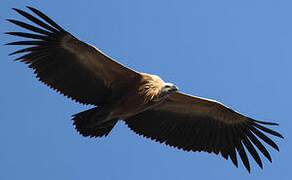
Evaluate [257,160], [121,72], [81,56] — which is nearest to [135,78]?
[121,72]

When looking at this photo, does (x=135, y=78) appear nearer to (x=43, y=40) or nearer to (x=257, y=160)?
(x=43, y=40)

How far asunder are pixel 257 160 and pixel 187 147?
148 cm

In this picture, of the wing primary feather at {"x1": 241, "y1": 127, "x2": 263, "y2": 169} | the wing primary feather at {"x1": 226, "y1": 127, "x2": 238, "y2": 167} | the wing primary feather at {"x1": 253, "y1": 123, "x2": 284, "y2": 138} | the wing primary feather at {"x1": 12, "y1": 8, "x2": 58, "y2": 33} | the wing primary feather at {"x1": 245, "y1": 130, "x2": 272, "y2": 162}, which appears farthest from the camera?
the wing primary feather at {"x1": 226, "y1": 127, "x2": 238, "y2": 167}

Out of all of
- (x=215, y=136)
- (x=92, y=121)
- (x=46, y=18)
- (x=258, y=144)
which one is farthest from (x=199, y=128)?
(x=46, y=18)

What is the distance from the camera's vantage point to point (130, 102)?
11.7 m

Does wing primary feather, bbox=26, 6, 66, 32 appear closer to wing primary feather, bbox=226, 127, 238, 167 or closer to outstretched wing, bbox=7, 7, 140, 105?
outstretched wing, bbox=7, 7, 140, 105

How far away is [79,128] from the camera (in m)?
11.7

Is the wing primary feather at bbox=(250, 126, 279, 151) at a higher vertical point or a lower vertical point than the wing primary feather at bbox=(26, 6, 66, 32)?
lower

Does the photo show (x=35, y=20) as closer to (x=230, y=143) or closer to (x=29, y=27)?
(x=29, y=27)

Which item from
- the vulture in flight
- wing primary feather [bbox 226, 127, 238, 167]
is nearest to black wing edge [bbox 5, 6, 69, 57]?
the vulture in flight

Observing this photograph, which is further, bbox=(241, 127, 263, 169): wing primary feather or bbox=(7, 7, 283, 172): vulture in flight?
bbox=(241, 127, 263, 169): wing primary feather

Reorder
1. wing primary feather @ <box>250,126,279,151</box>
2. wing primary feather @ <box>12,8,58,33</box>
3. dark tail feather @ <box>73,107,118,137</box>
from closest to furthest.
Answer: wing primary feather @ <box>12,8,58,33</box>, dark tail feather @ <box>73,107,118,137</box>, wing primary feather @ <box>250,126,279,151</box>

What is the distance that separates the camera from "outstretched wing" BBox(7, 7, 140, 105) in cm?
1140

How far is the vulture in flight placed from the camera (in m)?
11.5
